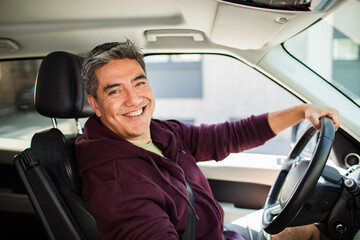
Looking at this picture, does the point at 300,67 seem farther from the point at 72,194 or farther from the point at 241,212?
the point at 72,194

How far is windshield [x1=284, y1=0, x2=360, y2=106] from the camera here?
5.39 ft

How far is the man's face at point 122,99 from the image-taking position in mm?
1322

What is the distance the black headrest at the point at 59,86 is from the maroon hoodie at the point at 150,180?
17 centimetres

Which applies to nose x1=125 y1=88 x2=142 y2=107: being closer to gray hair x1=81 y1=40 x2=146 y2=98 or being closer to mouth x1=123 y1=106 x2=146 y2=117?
mouth x1=123 y1=106 x2=146 y2=117

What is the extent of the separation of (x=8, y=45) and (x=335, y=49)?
2032 millimetres

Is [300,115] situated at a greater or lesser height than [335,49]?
lesser

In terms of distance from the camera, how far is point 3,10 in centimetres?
177

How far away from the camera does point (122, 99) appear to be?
1.34m

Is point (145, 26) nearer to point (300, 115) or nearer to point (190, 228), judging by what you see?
point (300, 115)

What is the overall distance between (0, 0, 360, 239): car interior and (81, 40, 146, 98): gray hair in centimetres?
11

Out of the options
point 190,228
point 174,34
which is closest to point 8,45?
point 174,34

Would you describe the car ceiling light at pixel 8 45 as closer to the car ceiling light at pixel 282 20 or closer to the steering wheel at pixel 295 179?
the car ceiling light at pixel 282 20

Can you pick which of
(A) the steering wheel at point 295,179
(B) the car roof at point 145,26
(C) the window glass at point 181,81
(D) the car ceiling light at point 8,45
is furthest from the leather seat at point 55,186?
(C) the window glass at point 181,81

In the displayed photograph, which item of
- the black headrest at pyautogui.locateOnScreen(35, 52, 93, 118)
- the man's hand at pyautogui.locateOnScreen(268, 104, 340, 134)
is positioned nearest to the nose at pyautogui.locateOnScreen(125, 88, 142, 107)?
the black headrest at pyautogui.locateOnScreen(35, 52, 93, 118)
